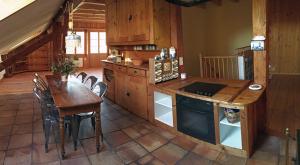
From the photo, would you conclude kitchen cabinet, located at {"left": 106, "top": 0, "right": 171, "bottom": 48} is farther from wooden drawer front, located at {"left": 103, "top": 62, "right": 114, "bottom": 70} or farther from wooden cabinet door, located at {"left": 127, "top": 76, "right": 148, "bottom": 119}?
wooden cabinet door, located at {"left": 127, "top": 76, "right": 148, "bottom": 119}

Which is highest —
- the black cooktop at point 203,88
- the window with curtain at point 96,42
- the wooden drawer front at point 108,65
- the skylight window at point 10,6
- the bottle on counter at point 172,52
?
the window with curtain at point 96,42

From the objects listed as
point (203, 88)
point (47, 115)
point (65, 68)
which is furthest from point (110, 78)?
point (203, 88)


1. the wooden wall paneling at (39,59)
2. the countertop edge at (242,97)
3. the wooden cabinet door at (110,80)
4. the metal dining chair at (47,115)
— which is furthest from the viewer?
the wooden wall paneling at (39,59)

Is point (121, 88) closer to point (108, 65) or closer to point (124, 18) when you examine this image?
point (108, 65)

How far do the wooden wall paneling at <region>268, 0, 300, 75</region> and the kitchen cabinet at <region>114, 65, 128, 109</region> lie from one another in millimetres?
5141

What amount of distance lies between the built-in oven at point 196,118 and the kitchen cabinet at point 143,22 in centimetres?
126

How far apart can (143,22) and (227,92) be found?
6.31 feet

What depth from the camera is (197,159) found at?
2.51 m

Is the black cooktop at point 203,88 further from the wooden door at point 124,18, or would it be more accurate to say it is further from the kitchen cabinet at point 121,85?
the wooden door at point 124,18

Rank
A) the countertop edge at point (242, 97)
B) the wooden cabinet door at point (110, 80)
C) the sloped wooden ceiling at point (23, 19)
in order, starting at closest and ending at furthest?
the sloped wooden ceiling at point (23, 19)
the countertop edge at point (242, 97)
the wooden cabinet door at point (110, 80)

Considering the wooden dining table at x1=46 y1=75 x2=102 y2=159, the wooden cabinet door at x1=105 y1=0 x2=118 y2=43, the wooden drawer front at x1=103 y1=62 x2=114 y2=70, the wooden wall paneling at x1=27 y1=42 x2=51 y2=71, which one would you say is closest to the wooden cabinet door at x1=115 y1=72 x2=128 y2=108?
the wooden drawer front at x1=103 y1=62 x2=114 y2=70

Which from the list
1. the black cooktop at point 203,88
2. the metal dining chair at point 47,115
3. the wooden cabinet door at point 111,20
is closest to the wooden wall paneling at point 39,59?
the wooden cabinet door at point 111,20

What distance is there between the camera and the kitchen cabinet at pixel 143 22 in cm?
368

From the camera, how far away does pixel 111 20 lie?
5.11 metres
